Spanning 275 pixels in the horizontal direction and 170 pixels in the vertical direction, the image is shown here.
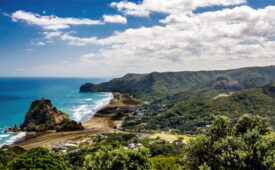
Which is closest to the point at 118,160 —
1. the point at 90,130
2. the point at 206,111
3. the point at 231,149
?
the point at 231,149

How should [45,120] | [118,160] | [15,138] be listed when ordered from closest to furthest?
[118,160] → [15,138] → [45,120]

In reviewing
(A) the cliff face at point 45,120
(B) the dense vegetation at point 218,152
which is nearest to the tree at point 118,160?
(B) the dense vegetation at point 218,152

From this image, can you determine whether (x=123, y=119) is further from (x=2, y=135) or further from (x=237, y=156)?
(x=237, y=156)

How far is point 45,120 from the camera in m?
90.4

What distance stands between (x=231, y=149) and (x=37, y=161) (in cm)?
2630

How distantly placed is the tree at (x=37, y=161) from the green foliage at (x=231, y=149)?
808 inches

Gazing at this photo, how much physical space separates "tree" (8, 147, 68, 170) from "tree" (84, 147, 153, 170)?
35.7 feet

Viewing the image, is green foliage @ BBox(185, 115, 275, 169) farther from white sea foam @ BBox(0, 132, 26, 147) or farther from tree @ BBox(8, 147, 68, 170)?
white sea foam @ BBox(0, 132, 26, 147)

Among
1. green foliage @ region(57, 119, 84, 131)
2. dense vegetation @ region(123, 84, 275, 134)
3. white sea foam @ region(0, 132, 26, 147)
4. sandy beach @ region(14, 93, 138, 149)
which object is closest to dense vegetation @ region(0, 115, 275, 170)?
sandy beach @ region(14, 93, 138, 149)

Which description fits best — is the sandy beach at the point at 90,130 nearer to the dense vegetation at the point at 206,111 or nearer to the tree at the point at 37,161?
the dense vegetation at the point at 206,111

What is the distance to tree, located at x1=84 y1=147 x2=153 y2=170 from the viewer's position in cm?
1720

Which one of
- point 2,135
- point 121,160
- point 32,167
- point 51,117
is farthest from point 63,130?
point 121,160

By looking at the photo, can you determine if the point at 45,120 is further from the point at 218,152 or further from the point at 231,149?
the point at 231,149

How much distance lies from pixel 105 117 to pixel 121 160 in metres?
101
